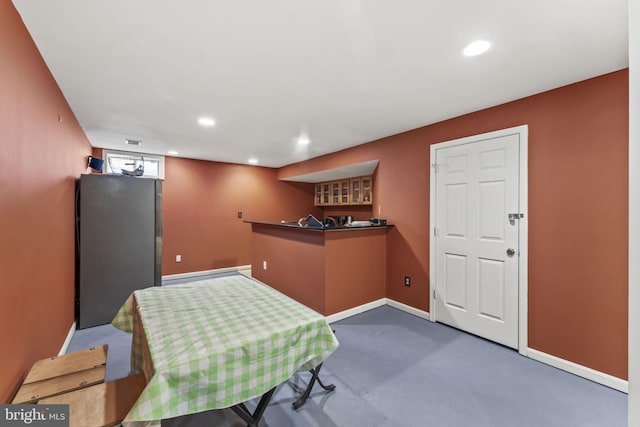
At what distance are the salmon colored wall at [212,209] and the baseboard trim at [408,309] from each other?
3.45 m

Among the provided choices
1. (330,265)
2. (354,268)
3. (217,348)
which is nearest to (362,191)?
(354,268)

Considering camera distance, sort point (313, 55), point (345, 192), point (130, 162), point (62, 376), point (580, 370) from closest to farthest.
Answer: point (62, 376) → point (313, 55) → point (580, 370) → point (130, 162) → point (345, 192)

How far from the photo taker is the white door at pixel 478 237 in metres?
2.54

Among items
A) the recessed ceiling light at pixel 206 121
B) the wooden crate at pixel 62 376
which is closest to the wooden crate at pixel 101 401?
the wooden crate at pixel 62 376

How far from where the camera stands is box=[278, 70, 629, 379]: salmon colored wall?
1.99 m

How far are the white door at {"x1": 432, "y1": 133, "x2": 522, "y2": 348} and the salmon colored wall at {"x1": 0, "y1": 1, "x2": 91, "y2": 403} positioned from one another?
344 centimetres

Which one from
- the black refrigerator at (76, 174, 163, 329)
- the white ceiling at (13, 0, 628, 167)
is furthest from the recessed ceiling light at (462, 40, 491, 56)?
the black refrigerator at (76, 174, 163, 329)

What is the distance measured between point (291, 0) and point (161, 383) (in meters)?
1.82

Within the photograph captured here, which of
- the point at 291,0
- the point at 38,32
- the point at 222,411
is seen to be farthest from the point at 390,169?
the point at 38,32

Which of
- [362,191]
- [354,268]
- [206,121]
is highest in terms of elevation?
[206,121]

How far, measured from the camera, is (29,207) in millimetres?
1673

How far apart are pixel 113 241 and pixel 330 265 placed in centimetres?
258

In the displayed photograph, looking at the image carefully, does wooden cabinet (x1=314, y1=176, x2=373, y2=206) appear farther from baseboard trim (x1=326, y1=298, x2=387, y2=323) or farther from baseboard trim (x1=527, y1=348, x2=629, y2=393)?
baseboard trim (x1=527, y1=348, x2=629, y2=393)

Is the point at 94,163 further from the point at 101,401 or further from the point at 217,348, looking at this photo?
the point at 217,348
